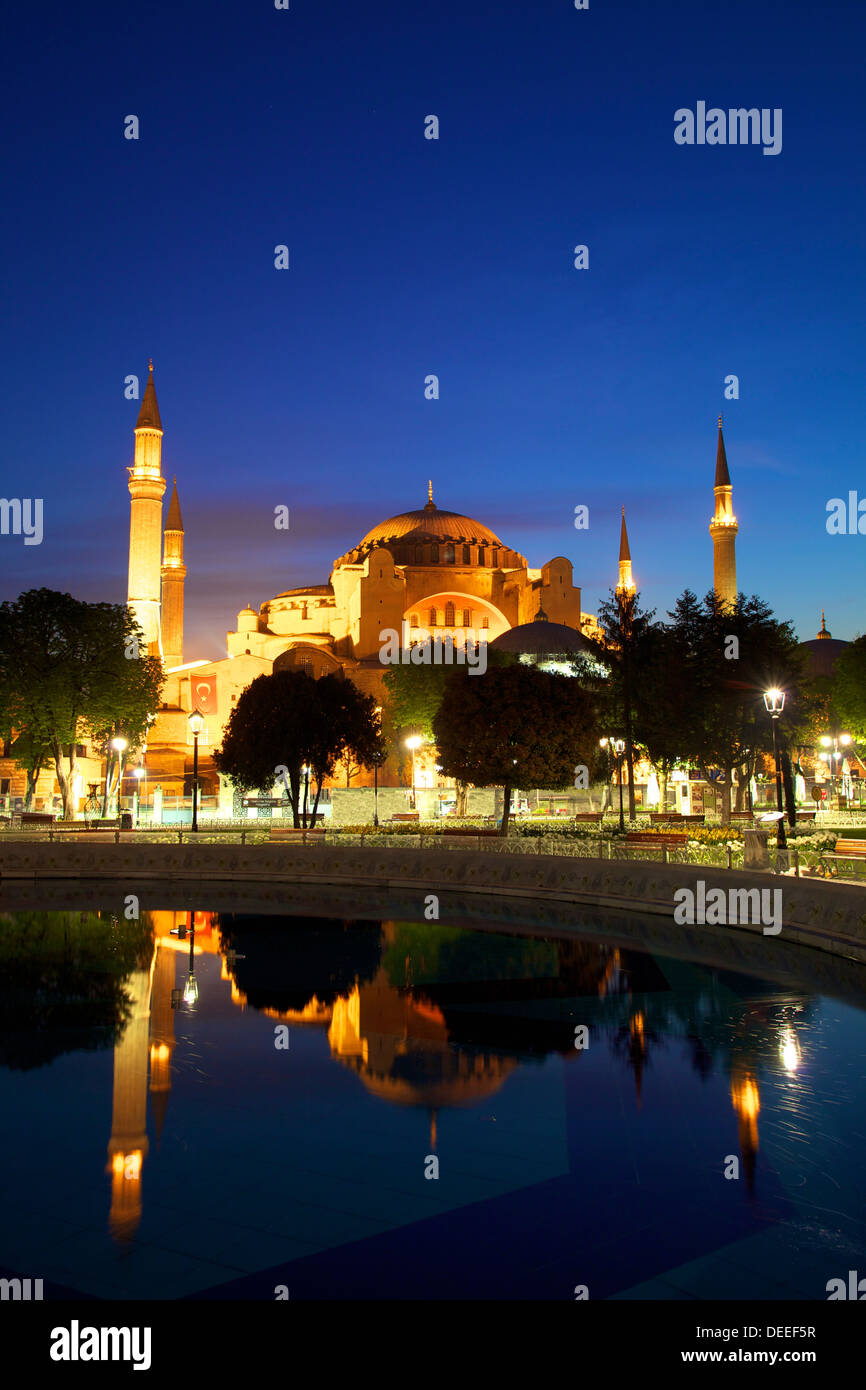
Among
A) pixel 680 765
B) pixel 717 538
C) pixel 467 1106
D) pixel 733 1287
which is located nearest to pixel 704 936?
pixel 467 1106

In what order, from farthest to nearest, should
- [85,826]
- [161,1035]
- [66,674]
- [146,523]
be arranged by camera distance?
[146,523]
[66,674]
[85,826]
[161,1035]

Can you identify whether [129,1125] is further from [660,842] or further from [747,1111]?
[660,842]

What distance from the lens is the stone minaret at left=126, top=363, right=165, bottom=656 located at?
176 ft

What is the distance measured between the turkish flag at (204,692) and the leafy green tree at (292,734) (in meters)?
28.3

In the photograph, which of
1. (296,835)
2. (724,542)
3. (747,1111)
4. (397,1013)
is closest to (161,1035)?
(397,1013)

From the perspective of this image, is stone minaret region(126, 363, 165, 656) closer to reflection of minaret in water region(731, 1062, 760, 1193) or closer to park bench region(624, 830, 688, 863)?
park bench region(624, 830, 688, 863)

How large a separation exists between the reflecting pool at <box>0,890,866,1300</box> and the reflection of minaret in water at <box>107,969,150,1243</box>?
0.02 metres

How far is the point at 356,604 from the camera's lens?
2643 inches

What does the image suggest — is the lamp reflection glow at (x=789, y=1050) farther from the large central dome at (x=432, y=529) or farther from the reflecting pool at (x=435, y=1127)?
the large central dome at (x=432, y=529)

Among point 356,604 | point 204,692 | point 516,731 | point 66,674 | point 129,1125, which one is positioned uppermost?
point 356,604

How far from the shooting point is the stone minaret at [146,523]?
176 ft

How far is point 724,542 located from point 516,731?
32006 millimetres

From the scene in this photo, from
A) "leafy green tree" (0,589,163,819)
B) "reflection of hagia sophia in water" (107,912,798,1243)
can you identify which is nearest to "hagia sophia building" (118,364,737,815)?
"leafy green tree" (0,589,163,819)

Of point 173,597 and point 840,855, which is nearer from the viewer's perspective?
point 840,855
